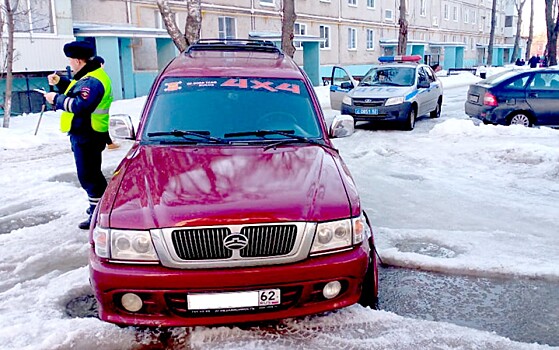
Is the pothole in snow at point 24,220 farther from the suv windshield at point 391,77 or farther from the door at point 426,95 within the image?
the door at point 426,95

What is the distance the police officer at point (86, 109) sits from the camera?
5023mm

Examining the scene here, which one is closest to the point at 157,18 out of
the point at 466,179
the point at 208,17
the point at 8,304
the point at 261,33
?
the point at 208,17

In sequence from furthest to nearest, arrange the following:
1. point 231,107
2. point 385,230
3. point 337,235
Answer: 1. point 385,230
2. point 231,107
3. point 337,235

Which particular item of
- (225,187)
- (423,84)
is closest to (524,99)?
(423,84)

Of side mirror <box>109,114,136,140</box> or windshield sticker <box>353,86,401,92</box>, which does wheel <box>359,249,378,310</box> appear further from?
windshield sticker <box>353,86,401,92</box>

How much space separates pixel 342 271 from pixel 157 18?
20732 mm

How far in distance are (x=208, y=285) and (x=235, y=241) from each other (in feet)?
0.98

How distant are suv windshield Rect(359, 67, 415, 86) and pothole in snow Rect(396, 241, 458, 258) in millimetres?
8725

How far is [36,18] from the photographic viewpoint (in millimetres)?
15586

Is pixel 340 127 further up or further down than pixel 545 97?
further up

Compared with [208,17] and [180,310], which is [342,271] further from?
[208,17]

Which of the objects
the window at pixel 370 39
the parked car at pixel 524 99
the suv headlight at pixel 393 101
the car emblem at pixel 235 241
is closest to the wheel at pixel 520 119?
the parked car at pixel 524 99

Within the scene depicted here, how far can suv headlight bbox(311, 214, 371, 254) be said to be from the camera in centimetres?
303

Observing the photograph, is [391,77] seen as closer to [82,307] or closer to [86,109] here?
[86,109]
